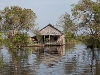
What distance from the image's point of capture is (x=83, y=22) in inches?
1587

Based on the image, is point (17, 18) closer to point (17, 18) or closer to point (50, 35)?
point (17, 18)

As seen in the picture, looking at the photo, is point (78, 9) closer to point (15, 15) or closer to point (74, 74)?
point (15, 15)

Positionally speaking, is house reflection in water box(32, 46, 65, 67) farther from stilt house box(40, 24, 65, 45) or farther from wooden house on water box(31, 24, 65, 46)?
stilt house box(40, 24, 65, 45)

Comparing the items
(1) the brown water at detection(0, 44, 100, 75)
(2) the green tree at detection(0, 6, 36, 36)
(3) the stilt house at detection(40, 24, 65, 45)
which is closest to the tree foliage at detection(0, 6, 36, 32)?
(2) the green tree at detection(0, 6, 36, 36)

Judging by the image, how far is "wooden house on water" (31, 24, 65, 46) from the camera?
5471 centimetres

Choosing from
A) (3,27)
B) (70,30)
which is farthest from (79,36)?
(3,27)

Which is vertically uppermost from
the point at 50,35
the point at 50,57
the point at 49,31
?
the point at 49,31

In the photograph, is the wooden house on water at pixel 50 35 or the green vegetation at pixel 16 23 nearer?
the green vegetation at pixel 16 23

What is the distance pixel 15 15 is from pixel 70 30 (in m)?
10.6

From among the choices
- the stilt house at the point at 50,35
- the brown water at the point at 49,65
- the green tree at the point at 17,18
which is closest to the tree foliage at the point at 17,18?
the green tree at the point at 17,18

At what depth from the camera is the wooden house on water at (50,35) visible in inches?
2154

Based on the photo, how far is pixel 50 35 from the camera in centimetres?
5659

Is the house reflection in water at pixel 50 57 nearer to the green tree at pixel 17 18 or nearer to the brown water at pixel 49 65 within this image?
the brown water at pixel 49 65

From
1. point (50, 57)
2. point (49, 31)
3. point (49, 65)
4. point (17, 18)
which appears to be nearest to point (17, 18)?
point (17, 18)
